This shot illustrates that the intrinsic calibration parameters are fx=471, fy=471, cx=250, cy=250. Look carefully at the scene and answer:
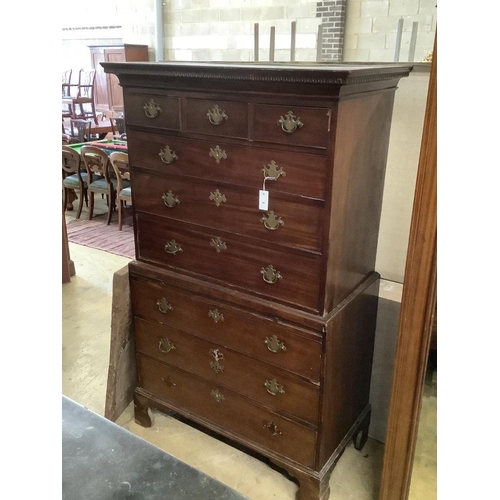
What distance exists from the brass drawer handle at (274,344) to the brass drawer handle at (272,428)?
1.02 ft

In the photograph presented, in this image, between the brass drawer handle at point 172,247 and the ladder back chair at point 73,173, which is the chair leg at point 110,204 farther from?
the brass drawer handle at point 172,247

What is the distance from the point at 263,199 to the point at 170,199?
407 millimetres

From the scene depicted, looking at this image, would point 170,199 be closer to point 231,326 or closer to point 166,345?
point 231,326

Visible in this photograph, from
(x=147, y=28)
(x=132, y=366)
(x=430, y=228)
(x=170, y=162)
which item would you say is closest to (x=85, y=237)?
(x=132, y=366)

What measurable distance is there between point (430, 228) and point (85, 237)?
3944 mm

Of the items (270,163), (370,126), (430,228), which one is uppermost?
(370,126)

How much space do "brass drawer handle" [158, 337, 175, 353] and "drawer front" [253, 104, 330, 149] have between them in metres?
0.94

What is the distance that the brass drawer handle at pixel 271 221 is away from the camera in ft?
4.79

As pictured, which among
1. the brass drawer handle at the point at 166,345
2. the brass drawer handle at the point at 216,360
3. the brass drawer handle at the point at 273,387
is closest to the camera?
the brass drawer handle at the point at 273,387

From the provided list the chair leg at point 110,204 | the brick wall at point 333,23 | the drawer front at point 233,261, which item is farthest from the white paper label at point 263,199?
the brick wall at point 333,23

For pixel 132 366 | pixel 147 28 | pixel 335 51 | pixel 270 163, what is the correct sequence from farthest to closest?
pixel 147 28 → pixel 335 51 → pixel 132 366 → pixel 270 163

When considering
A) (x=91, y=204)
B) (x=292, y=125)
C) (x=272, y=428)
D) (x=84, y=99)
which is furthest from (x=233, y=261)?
(x=84, y=99)
